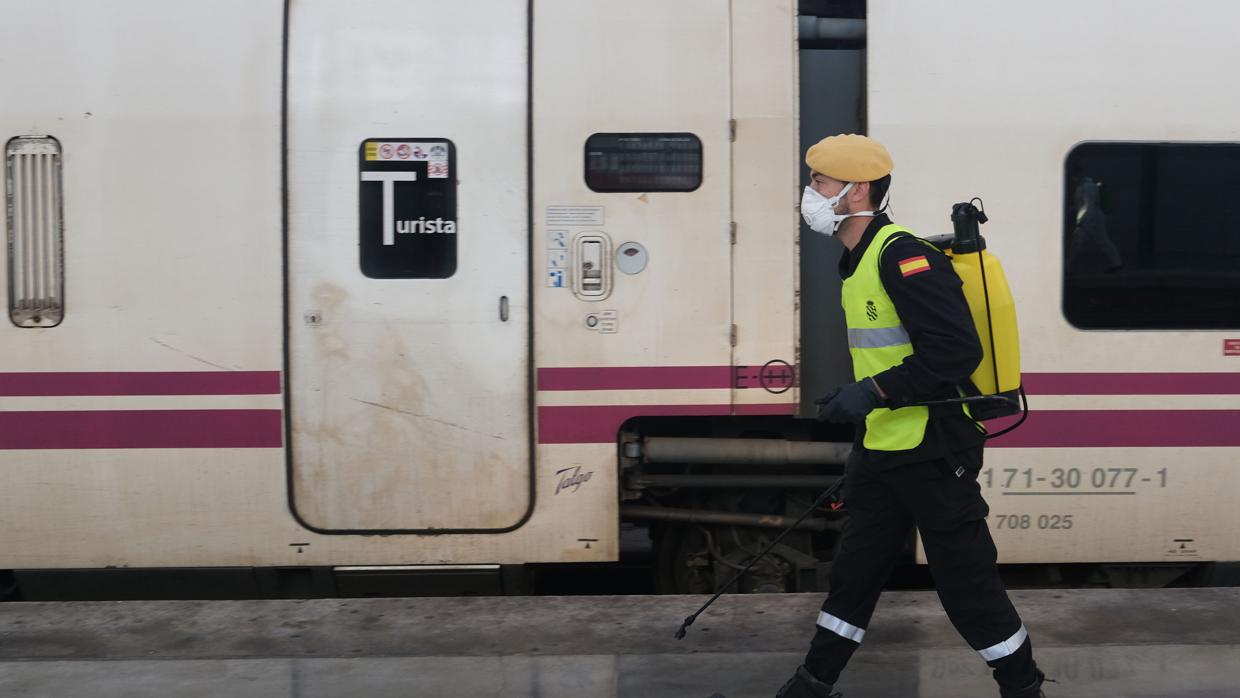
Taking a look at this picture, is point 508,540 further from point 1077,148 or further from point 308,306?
point 1077,148

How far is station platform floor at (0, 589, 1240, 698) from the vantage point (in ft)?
12.5

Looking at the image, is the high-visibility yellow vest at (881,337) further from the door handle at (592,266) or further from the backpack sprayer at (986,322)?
the door handle at (592,266)

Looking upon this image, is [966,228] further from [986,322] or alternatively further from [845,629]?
[845,629]

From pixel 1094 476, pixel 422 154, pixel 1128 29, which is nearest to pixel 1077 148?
pixel 1128 29

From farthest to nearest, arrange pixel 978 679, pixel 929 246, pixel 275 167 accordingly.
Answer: pixel 275 167
pixel 978 679
pixel 929 246

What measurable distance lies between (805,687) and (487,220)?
2256 mm

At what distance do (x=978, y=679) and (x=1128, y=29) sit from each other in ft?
8.95

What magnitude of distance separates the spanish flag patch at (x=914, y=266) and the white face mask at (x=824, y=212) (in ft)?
0.89

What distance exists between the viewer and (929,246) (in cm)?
322

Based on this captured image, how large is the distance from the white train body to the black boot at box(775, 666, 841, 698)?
56.6 inches

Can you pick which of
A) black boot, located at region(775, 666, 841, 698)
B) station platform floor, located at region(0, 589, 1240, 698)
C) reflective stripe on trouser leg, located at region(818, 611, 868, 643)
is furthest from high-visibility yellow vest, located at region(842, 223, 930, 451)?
station platform floor, located at region(0, 589, 1240, 698)

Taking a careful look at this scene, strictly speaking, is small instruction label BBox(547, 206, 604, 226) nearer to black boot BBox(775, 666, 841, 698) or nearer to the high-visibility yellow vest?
the high-visibility yellow vest

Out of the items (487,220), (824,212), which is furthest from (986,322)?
(487,220)

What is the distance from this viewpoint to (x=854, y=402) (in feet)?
10.5
